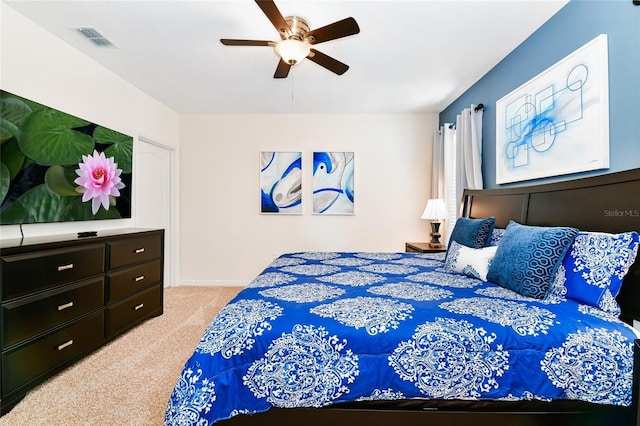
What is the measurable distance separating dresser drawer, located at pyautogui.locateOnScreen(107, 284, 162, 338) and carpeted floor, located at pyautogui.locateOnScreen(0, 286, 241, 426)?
0.11m

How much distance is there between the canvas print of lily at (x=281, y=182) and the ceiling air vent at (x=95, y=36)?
2130 millimetres

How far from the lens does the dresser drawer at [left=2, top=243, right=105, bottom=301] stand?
1706mm

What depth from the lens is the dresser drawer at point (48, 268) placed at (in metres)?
1.71

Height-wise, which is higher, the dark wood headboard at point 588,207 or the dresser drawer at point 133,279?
the dark wood headboard at point 588,207

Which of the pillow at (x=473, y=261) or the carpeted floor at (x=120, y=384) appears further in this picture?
the pillow at (x=473, y=261)

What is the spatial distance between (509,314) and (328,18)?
2263mm

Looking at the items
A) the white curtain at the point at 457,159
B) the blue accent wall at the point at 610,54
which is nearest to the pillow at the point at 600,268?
the blue accent wall at the point at 610,54

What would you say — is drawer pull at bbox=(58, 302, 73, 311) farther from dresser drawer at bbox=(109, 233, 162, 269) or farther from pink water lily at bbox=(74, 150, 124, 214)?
pink water lily at bbox=(74, 150, 124, 214)

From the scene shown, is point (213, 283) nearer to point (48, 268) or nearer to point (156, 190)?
point (156, 190)

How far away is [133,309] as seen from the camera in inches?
107

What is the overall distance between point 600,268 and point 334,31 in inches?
78.0

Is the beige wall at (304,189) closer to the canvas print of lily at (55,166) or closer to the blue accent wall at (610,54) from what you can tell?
the canvas print of lily at (55,166)

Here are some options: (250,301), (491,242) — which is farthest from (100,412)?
(491,242)

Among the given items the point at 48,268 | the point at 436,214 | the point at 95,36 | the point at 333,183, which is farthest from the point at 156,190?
the point at 436,214
